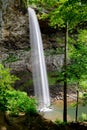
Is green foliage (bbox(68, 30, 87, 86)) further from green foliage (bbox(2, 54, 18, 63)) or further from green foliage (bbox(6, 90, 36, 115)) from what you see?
green foliage (bbox(2, 54, 18, 63))

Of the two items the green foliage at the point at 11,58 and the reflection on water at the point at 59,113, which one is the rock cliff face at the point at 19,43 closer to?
the green foliage at the point at 11,58

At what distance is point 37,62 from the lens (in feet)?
93.6

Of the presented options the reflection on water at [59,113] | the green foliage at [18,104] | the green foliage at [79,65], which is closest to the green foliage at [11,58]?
the reflection on water at [59,113]

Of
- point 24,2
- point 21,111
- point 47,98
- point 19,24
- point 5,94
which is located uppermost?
point 24,2

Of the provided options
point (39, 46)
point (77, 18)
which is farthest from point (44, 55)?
point (77, 18)

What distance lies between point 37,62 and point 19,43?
2.59 metres

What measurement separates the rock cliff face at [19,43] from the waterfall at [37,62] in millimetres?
582

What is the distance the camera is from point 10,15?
26078mm

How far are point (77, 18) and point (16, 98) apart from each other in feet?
19.1

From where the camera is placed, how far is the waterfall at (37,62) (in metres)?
26.9

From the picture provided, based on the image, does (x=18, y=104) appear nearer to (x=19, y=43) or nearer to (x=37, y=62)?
(x=37, y=62)

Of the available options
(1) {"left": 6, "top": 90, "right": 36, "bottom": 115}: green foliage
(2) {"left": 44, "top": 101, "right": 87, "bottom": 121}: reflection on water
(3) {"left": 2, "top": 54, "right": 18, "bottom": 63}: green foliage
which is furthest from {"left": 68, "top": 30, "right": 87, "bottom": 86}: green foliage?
(3) {"left": 2, "top": 54, "right": 18, "bottom": 63}: green foliage

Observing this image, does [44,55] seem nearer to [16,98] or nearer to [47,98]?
[47,98]

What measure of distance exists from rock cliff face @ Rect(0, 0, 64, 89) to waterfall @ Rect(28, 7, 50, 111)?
0.58 m
